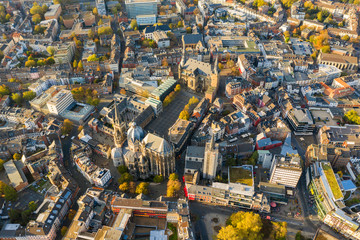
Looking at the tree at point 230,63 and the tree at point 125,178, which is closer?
the tree at point 125,178

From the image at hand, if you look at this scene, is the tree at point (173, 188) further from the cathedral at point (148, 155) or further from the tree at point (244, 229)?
the tree at point (244, 229)

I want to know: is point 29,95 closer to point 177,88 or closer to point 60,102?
point 60,102

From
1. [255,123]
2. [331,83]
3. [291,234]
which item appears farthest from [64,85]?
[331,83]

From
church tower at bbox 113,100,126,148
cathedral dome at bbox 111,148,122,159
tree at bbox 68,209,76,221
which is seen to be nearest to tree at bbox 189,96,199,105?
church tower at bbox 113,100,126,148

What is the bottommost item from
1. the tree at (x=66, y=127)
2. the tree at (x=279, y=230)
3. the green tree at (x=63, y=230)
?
the green tree at (x=63, y=230)

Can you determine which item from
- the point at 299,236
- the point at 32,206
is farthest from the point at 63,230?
the point at 299,236

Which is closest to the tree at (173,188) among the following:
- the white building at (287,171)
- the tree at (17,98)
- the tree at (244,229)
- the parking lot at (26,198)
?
the tree at (244,229)

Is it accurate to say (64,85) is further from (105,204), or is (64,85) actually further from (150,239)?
(150,239)
